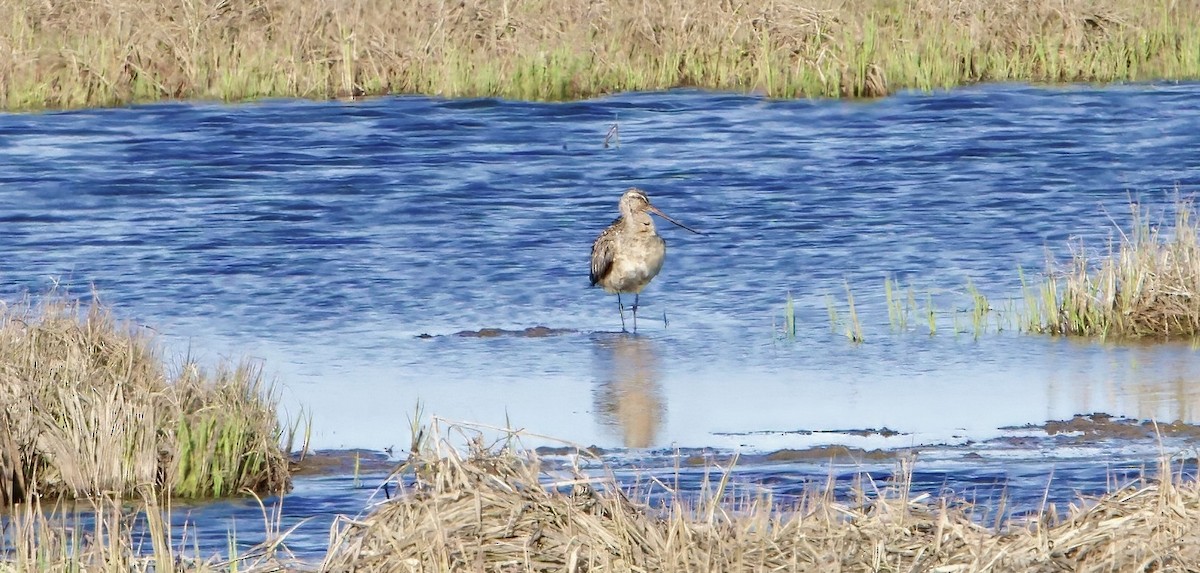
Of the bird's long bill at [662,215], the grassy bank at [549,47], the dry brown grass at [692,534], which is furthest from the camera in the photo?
the grassy bank at [549,47]

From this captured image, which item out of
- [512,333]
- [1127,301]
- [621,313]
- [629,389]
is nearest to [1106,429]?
[1127,301]

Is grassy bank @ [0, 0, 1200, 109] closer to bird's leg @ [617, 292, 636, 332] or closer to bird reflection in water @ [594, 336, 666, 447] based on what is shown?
bird's leg @ [617, 292, 636, 332]

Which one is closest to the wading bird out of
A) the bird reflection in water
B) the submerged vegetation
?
the bird reflection in water

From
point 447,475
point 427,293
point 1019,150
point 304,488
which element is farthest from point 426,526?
point 1019,150

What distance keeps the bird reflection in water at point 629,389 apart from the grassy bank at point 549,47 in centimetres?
1091

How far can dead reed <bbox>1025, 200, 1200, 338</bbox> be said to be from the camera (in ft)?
35.9

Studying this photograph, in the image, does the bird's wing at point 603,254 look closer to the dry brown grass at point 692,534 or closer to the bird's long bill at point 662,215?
the bird's long bill at point 662,215

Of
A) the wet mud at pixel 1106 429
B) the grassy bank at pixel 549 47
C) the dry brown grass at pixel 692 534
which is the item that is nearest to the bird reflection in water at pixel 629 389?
the wet mud at pixel 1106 429

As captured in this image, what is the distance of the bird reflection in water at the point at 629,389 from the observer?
9258 millimetres

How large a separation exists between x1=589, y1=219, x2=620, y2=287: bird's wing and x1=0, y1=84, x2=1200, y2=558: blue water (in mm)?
238

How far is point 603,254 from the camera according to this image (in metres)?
13.0

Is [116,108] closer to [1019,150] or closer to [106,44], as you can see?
[106,44]

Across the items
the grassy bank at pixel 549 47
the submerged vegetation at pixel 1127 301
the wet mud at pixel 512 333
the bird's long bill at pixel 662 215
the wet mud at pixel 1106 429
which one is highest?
the grassy bank at pixel 549 47

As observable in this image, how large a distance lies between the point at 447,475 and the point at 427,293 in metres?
8.14
